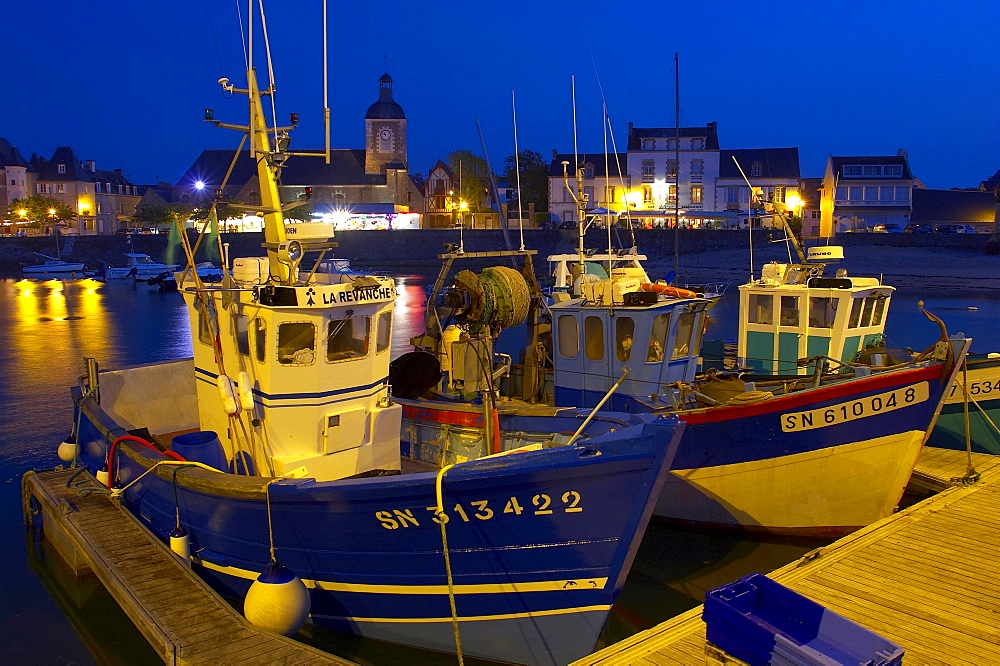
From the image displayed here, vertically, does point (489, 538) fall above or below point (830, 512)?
above

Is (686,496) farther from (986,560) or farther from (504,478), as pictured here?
(504,478)

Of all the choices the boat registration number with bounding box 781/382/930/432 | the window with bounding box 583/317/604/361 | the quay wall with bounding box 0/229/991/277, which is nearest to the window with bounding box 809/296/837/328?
the boat registration number with bounding box 781/382/930/432

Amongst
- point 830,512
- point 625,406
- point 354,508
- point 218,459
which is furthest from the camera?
point 625,406

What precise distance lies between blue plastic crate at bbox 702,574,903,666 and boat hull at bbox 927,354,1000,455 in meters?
9.15

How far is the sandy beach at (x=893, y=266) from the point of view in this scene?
164 ft

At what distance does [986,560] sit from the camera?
26.6 ft

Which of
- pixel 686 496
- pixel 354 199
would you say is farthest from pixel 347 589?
pixel 354 199

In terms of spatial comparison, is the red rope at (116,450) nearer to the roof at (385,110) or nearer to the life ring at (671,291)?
the life ring at (671,291)

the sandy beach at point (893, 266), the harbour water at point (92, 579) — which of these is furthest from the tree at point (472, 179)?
the harbour water at point (92, 579)

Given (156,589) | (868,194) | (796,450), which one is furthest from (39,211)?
(796,450)

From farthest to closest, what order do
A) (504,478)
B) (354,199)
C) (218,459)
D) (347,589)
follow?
1. (354,199)
2. (218,459)
3. (347,589)
4. (504,478)

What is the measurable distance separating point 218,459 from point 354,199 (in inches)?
3444

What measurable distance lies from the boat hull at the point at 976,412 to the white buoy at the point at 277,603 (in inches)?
410

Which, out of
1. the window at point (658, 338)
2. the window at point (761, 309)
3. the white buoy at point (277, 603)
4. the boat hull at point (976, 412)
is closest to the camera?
the white buoy at point (277, 603)
